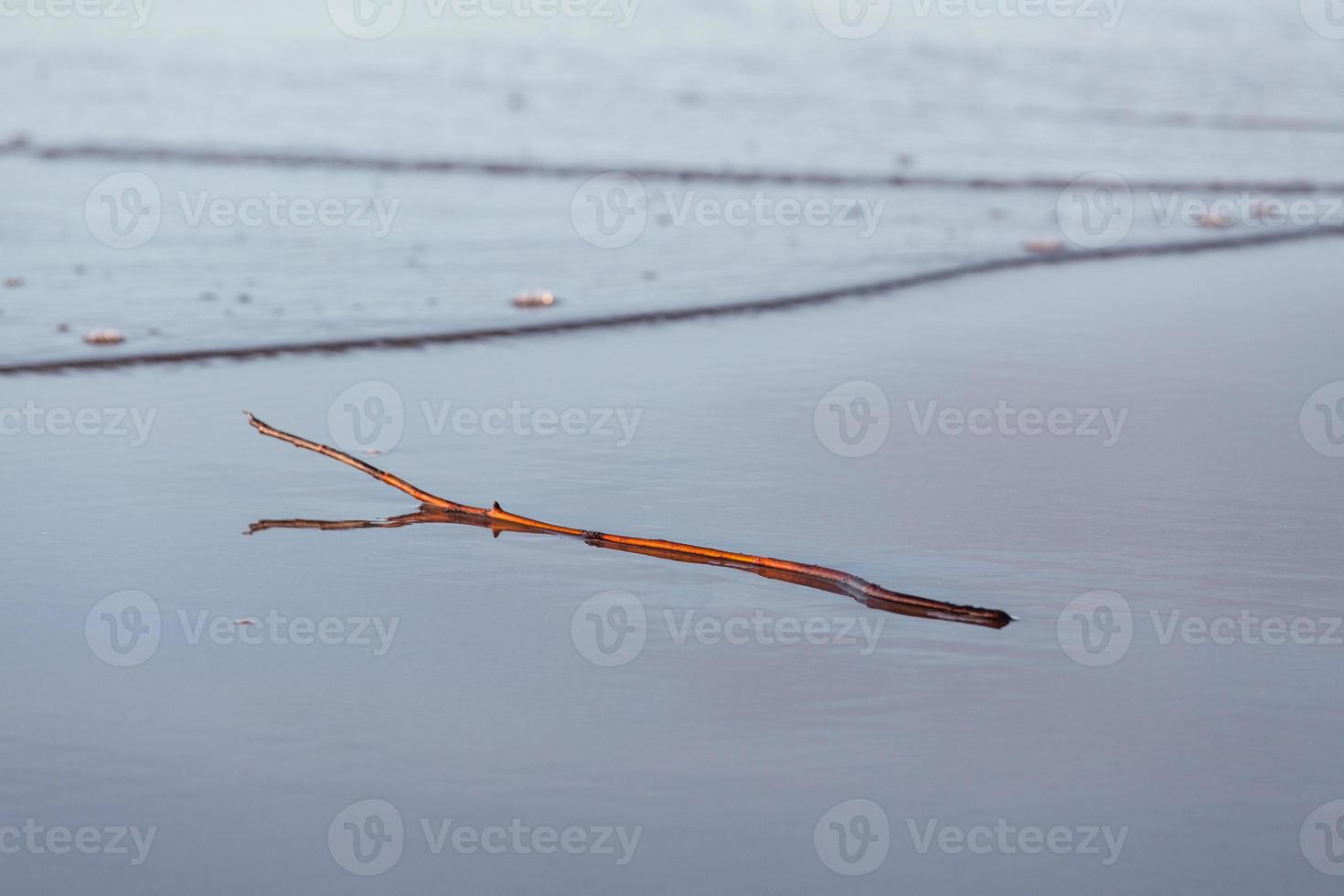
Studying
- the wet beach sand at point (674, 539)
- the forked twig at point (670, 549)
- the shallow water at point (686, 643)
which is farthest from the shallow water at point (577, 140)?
the forked twig at point (670, 549)

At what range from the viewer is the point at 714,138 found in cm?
1691

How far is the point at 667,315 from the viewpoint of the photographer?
27.7 feet

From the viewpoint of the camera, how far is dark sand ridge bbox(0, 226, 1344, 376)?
23.6 feet

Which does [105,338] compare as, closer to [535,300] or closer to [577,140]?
[535,300]

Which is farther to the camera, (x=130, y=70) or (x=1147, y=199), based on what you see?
(x=130, y=70)

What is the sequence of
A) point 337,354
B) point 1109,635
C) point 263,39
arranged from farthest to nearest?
point 263,39, point 337,354, point 1109,635

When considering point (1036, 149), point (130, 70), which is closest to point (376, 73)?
point (130, 70)

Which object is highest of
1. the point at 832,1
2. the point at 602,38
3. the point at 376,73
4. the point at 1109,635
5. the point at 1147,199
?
the point at 832,1

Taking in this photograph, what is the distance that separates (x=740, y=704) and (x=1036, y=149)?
13419mm

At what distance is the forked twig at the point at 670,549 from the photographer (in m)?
4.26

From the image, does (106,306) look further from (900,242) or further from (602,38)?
(602,38)

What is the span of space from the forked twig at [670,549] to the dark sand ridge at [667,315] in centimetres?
229

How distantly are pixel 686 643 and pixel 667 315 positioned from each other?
177 inches

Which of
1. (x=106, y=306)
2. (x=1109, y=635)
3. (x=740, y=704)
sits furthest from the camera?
(x=106, y=306)
